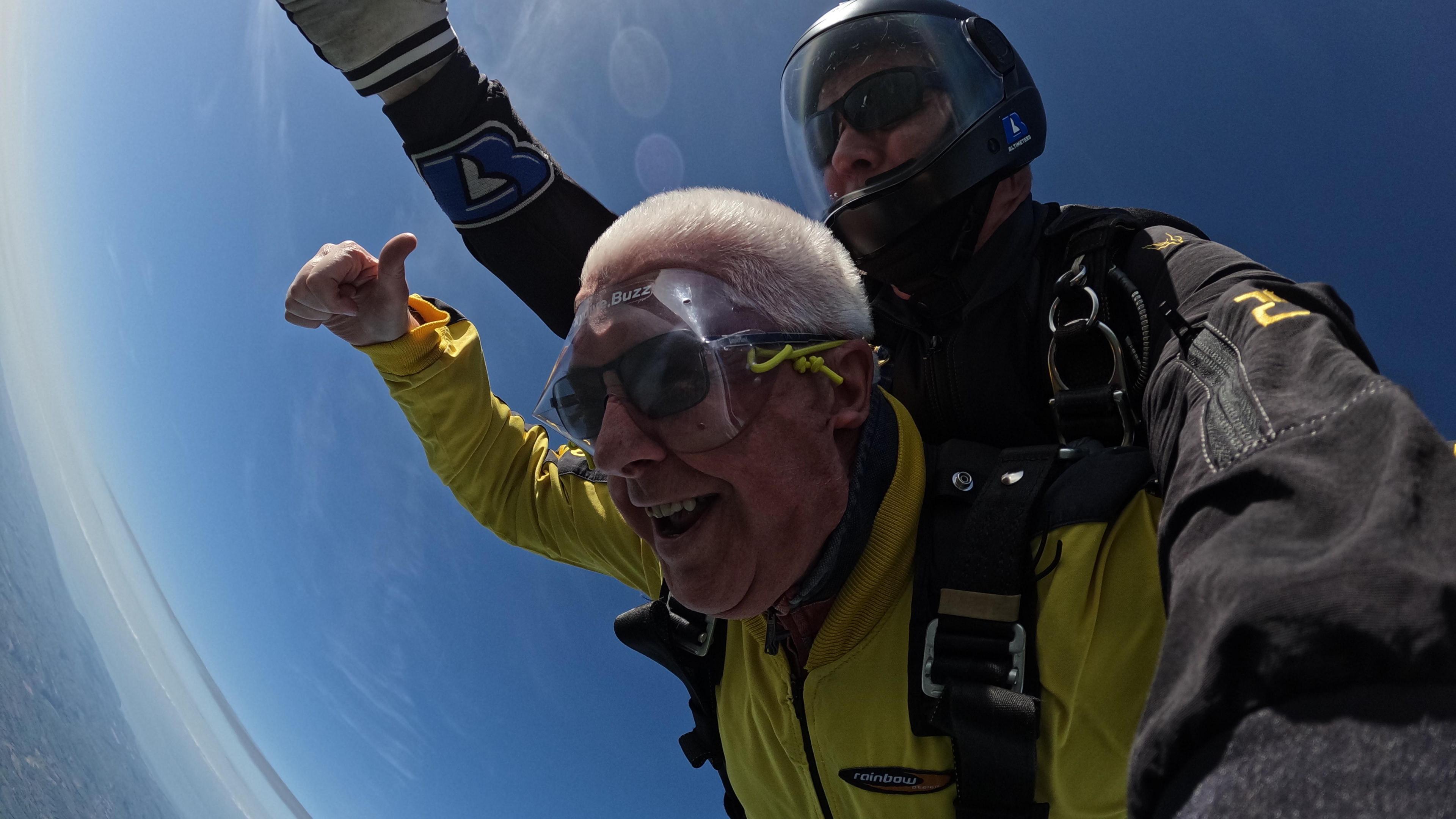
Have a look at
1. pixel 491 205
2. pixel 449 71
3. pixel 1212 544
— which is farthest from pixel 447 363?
pixel 1212 544

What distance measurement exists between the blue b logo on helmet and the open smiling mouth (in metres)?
1.20

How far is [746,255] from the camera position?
124 cm

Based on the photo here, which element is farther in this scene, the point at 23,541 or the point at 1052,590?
the point at 23,541

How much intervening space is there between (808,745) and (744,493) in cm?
48

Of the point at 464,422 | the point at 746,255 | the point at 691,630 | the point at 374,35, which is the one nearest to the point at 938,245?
the point at 746,255

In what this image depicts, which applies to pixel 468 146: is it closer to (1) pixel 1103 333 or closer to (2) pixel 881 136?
(2) pixel 881 136

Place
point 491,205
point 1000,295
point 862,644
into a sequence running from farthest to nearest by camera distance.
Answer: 1. point 491,205
2. point 1000,295
3. point 862,644

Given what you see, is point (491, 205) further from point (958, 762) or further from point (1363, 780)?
point (1363, 780)

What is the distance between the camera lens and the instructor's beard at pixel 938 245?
1560mm

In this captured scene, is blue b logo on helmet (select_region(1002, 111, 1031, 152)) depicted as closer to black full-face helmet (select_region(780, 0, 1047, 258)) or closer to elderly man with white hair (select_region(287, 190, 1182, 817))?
black full-face helmet (select_region(780, 0, 1047, 258))

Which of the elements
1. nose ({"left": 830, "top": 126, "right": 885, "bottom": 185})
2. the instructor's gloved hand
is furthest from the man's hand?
nose ({"left": 830, "top": 126, "right": 885, "bottom": 185})

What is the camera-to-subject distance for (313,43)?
5.82ft

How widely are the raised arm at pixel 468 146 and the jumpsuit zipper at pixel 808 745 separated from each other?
4.44 ft

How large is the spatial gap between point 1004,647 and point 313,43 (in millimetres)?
2148
